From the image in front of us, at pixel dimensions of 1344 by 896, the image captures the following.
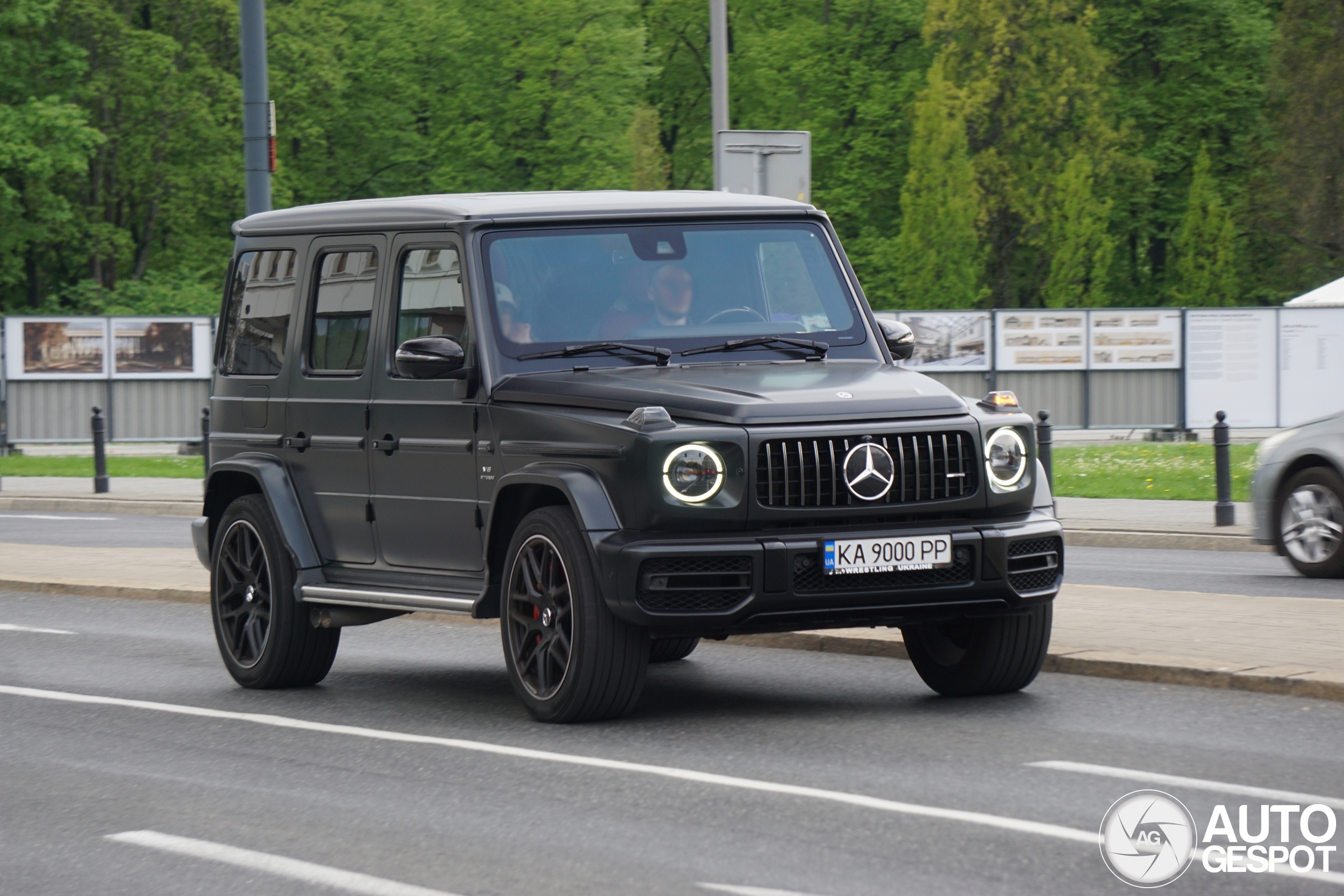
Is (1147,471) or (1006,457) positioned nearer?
(1006,457)

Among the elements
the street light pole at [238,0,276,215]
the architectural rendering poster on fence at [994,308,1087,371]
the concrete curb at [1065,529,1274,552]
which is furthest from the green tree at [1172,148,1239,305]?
the street light pole at [238,0,276,215]

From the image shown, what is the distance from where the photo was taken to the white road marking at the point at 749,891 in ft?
18.1

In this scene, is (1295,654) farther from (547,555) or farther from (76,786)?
(76,786)

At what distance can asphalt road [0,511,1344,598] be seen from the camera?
14180mm

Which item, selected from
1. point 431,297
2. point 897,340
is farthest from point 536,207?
point 897,340

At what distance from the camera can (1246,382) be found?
32188 millimetres

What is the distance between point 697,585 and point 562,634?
0.60 metres

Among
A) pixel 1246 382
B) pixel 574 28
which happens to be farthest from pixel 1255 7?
pixel 1246 382

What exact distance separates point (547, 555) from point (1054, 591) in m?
1.99

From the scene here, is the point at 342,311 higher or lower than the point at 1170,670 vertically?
higher

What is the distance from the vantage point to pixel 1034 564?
841 centimetres

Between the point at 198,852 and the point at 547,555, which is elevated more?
the point at 547,555

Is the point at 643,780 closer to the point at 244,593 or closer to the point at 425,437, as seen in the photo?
the point at 425,437

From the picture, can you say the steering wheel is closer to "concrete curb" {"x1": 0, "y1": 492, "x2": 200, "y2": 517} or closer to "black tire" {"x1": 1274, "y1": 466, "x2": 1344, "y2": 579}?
"black tire" {"x1": 1274, "y1": 466, "x2": 1344, "y2": 579}
